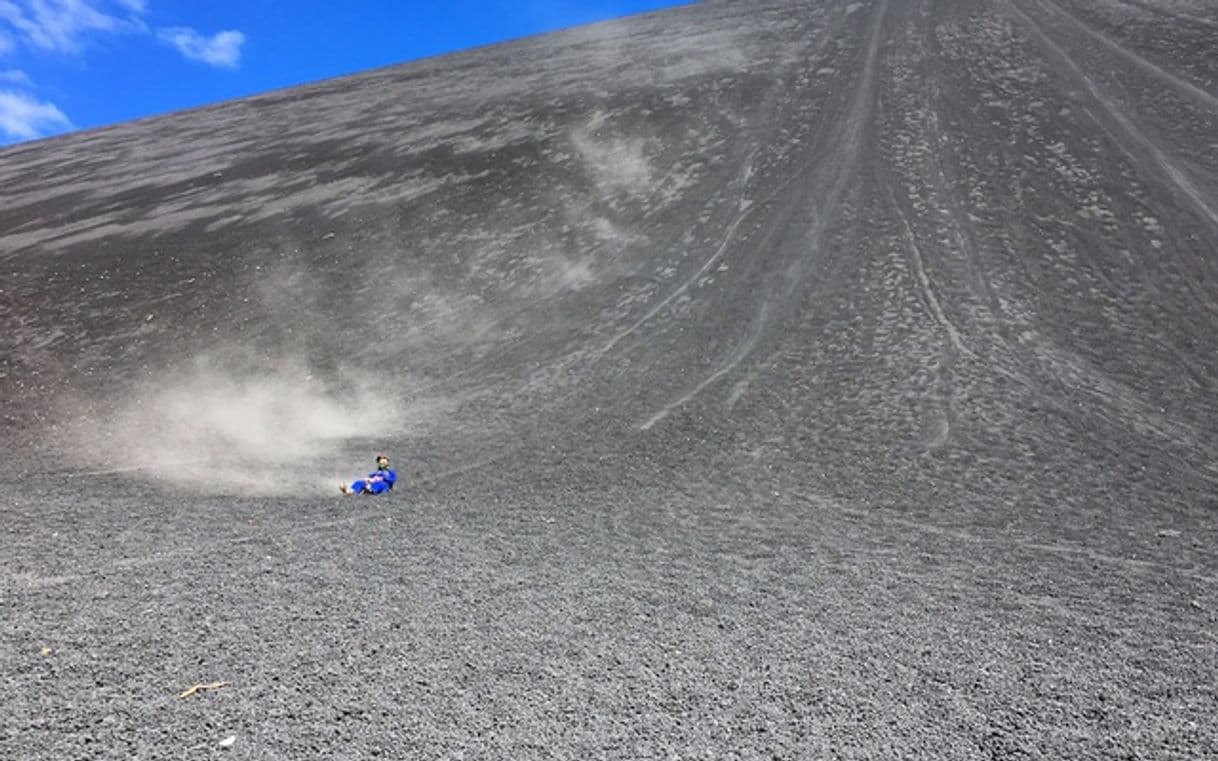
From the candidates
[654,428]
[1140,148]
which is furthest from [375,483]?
[1140,148]

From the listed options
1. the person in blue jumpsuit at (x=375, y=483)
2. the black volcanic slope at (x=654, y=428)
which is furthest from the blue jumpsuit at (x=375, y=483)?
the black volcanic slope at (x=654, y=428)

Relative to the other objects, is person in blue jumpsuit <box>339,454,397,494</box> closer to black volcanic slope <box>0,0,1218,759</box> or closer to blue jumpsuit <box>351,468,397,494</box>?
blue jumpsuit <box>351,468,397,494</box>

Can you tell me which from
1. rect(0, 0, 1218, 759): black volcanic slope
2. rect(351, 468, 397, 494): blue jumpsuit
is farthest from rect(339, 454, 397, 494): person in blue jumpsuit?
rect(0, 0, 1218, 759): black volcanic slope

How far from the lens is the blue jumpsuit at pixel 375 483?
6.59 meters

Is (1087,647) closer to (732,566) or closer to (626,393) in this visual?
(732,566)

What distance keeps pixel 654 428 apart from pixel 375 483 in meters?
2.54

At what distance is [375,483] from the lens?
6.60 meters

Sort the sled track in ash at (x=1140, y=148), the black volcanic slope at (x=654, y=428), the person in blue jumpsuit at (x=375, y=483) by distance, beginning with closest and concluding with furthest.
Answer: the black volcanic slope at (x=654, y=428)
the person in blue jumpsuit at (x=375, y=483)
the sled track in ash at (x=1140, y=148)

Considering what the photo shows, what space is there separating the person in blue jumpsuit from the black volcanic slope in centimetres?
13

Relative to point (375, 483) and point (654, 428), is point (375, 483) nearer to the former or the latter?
point (375, 483)

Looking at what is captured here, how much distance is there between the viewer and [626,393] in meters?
8.48

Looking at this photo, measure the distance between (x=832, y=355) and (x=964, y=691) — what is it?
5182 mm

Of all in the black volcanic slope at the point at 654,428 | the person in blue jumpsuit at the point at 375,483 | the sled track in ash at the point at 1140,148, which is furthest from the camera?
the sled track in ash at the point at 1140,148

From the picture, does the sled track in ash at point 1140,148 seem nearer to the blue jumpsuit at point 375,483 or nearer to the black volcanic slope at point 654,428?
the black volcanic slope at point 654,428
